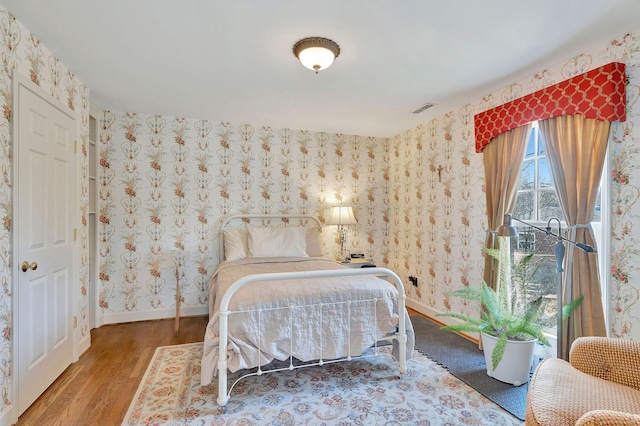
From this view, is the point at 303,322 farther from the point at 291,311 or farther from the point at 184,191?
the point at 184,191

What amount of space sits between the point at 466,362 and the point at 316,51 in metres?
2.76

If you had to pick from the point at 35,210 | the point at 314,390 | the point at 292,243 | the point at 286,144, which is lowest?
the point at 314,390

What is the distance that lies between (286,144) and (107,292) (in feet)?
9.27

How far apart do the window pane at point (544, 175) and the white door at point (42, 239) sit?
386 centimetres

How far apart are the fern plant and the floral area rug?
41cm

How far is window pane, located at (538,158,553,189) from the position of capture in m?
2.62

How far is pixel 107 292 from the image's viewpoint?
364 cm

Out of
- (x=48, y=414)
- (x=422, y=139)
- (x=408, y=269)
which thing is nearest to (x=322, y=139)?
(x=422, y=139)

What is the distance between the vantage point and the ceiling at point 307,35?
5.94 feet

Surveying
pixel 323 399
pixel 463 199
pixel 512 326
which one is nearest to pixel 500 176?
pixel 463 199

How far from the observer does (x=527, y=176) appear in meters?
2.80

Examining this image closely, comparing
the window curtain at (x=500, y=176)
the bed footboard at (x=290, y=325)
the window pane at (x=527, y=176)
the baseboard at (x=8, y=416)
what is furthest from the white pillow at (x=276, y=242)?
the window pane at (x=527, y=176)

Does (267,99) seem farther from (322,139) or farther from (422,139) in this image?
(422,139)

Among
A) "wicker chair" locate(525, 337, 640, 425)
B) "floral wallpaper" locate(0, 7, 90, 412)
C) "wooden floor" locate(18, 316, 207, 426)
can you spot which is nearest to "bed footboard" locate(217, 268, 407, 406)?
"wooden floor" locate(18, 316, 207, 426)
